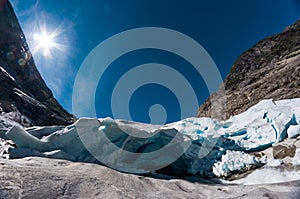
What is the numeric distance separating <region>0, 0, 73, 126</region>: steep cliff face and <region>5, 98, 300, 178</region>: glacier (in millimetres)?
11734

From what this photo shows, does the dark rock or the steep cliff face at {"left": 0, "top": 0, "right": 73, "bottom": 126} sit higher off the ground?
the steep cliff face at {"left": 0, "top": 0, "right": 73, "bottom": 126}

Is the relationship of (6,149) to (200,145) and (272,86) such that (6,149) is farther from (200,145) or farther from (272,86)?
(272,86)

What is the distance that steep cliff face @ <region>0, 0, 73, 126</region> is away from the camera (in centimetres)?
1947

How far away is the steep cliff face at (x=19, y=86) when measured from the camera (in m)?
19.5

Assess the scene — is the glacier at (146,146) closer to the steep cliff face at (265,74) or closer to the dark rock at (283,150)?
the dark rock at (283,150)

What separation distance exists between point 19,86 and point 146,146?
21.4 meters

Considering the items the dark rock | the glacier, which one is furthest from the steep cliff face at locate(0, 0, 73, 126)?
the dark rock

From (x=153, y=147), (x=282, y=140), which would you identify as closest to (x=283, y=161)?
(x=282, y=140)

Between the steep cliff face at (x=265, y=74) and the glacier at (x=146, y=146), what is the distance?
10765 millimetres

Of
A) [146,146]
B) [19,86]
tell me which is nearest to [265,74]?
[146,146]

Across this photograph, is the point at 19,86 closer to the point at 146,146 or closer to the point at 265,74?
the point at 146,146

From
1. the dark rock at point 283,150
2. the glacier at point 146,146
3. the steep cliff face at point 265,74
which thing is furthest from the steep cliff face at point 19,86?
the steep cliff face at point 265,74

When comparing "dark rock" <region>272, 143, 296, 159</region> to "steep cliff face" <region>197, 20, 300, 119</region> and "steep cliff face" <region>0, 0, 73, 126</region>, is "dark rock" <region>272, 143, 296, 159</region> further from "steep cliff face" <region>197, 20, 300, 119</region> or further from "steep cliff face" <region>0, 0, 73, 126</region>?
"steep cliff face" <region>0, 0, 73, 126</region>

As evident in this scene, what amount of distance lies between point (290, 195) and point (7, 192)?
15.5 feet
